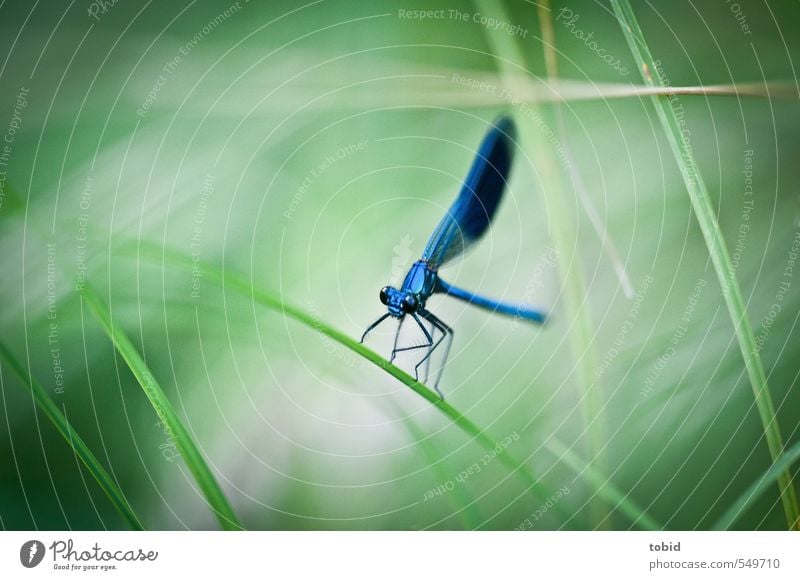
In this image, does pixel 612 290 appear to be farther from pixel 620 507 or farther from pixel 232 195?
pixel 232 195

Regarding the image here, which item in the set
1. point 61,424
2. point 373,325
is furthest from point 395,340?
point 61,424

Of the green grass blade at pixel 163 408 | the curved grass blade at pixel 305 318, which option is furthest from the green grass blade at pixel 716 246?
the green grass blade at pixel 163 408

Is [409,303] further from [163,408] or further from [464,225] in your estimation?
[163,408]

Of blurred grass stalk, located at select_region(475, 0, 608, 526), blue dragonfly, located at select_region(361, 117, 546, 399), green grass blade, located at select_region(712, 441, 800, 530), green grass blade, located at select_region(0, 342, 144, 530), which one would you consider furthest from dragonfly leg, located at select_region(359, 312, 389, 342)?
green grass blade, located at select_region(712, 441, 800, 530)

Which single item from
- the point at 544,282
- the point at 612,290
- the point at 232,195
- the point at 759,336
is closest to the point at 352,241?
the point at 232,195

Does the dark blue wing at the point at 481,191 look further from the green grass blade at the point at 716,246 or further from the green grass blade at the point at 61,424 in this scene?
the green grass blade at the point at 61,424
